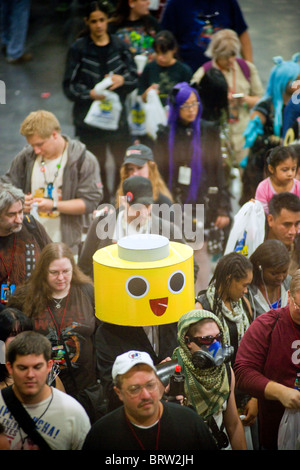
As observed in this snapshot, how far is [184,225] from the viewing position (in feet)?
20.3

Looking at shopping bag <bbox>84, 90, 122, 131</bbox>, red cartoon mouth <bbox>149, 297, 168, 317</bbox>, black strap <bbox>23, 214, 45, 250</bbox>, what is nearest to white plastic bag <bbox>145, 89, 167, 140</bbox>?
shopping bag <bbox>84, 90, 122, 131</bbox>

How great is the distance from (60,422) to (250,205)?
74.7 inches

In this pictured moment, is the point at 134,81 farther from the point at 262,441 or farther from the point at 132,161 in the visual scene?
the point at 262,441

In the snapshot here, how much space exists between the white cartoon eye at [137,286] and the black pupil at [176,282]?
121 millimetres

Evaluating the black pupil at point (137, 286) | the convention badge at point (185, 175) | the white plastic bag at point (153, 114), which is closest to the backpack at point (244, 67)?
the white plastic bag at point (153, 114)

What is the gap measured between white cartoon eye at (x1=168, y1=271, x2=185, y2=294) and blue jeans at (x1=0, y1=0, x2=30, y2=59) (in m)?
4.77

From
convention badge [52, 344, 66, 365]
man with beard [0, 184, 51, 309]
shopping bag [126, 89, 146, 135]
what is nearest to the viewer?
convention badge [52, 344, 66, 365]

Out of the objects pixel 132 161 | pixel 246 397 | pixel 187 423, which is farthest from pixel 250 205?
pixel 187 423

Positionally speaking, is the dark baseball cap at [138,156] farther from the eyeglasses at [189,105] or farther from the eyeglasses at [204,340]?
the eyeglasses at [204,340]

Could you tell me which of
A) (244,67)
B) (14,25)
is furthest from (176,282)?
(14,25)

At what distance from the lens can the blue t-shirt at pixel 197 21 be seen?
23.7ft

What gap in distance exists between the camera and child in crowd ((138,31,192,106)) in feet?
21.8

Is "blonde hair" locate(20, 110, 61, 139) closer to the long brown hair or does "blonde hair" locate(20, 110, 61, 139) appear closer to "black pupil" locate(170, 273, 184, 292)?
the long brown hair

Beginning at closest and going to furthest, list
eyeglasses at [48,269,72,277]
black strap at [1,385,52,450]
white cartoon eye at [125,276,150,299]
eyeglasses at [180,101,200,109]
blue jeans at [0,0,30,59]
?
black strap at [1,385,52,450], white cartoon eye at [125,276,150,299], eyeglasses at [48,269,72,277], eyeglasses at [180,101,200,109], blue jeans at [0,0,30,59]
